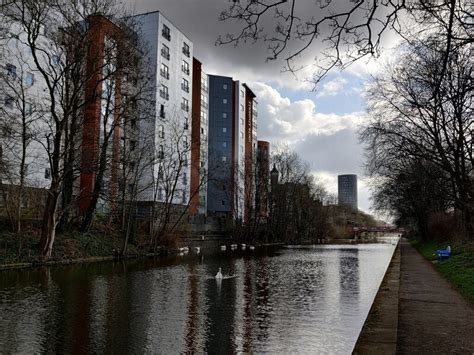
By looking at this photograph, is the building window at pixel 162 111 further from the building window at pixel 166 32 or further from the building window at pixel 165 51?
the building window at pixel 166 32

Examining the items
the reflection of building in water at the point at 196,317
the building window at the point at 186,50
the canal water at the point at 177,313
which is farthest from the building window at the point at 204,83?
the reflection of building in water at the point at 196,317

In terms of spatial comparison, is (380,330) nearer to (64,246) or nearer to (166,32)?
(64,246)

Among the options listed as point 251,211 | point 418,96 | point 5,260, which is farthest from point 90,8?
point 251,211

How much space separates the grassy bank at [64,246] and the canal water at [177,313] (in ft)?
10.4

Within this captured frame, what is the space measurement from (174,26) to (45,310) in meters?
48.6

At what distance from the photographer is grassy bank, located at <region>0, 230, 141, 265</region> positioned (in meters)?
23.3

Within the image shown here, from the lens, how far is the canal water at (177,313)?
8477 millimetres

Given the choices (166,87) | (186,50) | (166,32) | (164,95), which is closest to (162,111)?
(164,95)

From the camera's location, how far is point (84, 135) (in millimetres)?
29656

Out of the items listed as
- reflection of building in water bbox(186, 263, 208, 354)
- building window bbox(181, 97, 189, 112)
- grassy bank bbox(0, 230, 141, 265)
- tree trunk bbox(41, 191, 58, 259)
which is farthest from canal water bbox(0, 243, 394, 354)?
building window bbox(181, 97, 189, 112)

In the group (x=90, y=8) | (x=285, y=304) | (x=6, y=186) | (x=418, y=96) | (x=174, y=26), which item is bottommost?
(x=285, y=304)

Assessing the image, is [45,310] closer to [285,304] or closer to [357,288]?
[285,304]

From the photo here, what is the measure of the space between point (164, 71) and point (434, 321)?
4731cm

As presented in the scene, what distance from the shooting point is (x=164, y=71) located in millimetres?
52781
